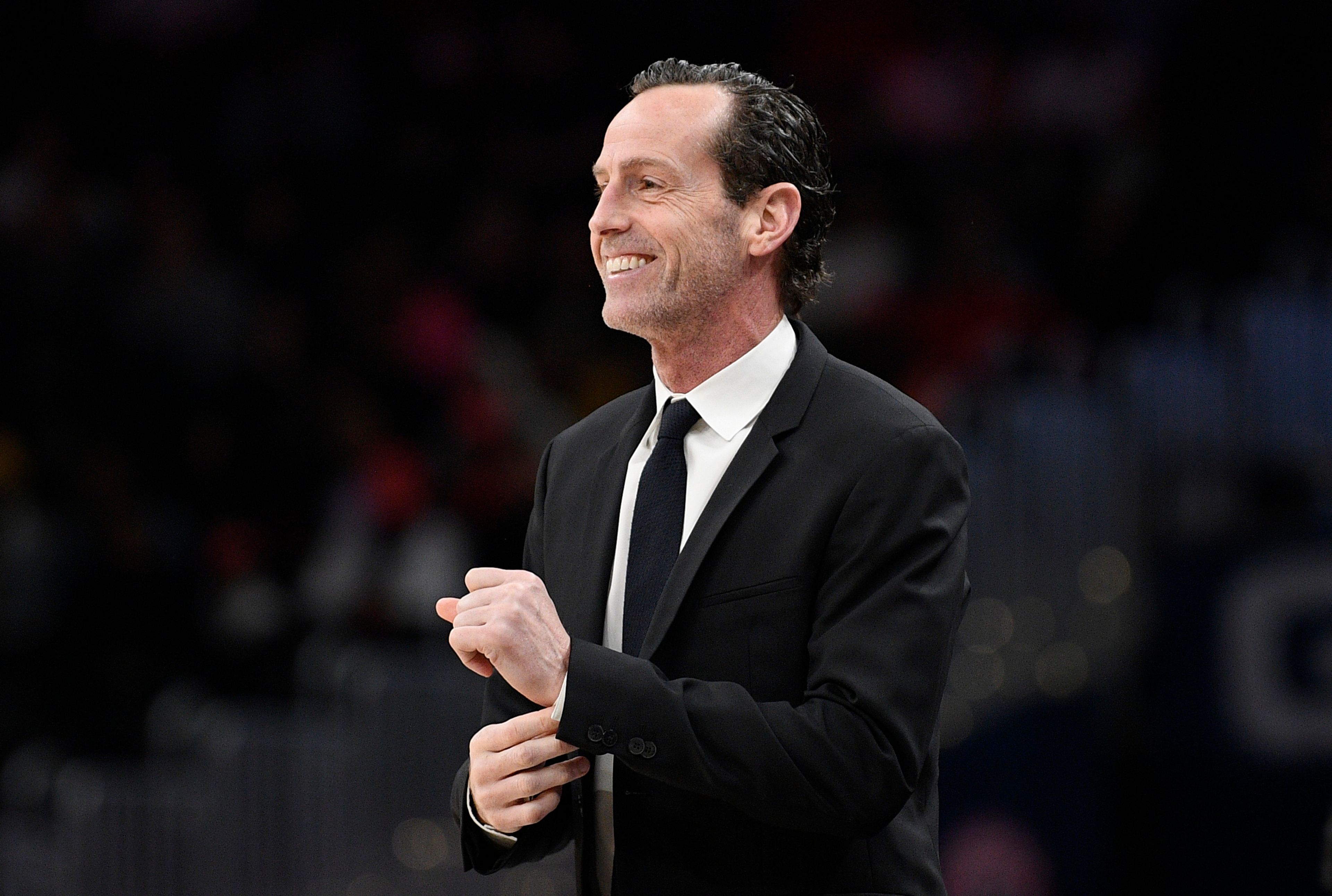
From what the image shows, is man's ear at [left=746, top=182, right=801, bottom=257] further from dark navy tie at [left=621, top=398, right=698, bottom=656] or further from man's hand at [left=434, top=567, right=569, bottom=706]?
man's hand at [left=434, top=567, right=569, bottom=706]

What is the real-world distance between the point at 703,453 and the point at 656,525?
106 mm

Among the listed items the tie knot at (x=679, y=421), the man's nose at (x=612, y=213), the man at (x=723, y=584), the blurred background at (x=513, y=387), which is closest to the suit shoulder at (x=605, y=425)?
the man at (x=723, y=584)

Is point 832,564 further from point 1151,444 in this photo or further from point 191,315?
point 191,315

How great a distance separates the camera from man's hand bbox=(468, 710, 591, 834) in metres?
1.65

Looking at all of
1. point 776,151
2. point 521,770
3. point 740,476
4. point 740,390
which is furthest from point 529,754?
point 776,151

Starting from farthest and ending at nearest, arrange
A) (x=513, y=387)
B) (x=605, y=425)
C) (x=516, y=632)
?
1. (x=513, y=387)
2. (x=605, y=425)
3. (x=516, y=632)

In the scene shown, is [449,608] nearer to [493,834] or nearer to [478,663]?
[478,663]

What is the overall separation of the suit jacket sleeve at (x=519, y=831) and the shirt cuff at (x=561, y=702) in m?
0.23

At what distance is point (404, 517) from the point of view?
5.28m

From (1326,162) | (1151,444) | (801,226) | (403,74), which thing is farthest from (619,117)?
(403,74)

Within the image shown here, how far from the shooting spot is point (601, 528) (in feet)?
6.02

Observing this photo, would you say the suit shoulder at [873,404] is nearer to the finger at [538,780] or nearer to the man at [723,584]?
the man at [723,584]

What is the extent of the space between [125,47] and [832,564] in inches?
242

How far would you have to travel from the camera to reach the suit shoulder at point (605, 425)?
1967mm
